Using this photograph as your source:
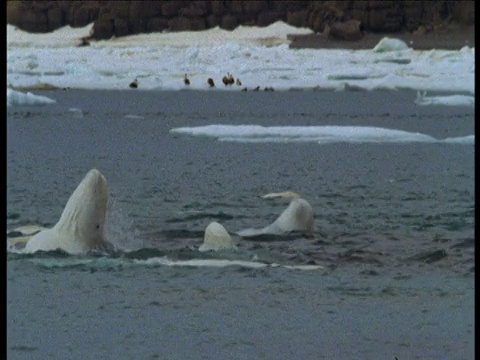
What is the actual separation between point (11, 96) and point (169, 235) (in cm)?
1048

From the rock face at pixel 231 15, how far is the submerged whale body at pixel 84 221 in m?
22.3

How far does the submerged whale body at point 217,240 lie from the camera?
6.68m

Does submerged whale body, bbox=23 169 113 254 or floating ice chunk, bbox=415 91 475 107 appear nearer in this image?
submerged whale body, bbox=23 169 113 254

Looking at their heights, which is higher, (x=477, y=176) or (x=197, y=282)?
(x=477, y=176)

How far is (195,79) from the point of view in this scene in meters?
21.0

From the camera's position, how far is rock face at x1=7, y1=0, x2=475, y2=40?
29.2 metres

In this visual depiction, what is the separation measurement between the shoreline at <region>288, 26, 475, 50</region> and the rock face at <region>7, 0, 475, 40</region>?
0.42 m

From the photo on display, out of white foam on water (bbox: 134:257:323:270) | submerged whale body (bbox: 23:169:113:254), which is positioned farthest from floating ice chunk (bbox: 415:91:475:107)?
submerged whale body (bbox: 23:169:113:254)

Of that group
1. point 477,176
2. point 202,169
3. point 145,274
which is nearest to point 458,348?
point 477,176

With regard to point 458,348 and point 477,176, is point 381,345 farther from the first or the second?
point 477,176

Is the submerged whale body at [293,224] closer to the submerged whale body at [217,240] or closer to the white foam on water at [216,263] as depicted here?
the submerged whale body at [217,240]

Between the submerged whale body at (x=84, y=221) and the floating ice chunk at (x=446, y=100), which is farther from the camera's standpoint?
the floating ice chunk at (x=446, y=100)

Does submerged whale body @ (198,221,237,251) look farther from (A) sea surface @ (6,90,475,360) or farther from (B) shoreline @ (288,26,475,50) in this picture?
(B) shoreline @ (288,26,475,50)

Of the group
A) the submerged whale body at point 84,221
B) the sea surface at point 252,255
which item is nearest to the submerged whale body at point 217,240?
the sea surface at point 252,255
